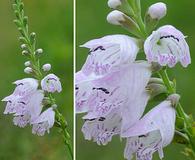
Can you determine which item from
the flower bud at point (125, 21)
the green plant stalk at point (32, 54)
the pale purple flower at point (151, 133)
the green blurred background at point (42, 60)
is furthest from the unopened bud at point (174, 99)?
the green blurred background at point (42, 60)

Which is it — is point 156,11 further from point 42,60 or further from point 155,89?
point 42,60

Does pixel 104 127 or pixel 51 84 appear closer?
pixel 104 127

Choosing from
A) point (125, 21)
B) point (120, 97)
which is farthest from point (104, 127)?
point (125, 21)

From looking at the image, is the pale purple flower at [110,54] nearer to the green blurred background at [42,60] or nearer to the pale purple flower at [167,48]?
Answer: the pale purple flower at [167,48]

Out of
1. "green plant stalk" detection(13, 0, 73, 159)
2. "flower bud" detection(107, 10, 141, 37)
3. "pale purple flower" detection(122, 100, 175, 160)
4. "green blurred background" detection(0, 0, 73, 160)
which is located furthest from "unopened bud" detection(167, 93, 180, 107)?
"green blurred background" detection(0, 0, 73, 160)

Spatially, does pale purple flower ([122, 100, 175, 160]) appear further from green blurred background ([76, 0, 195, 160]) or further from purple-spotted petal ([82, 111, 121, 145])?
green blurred background ([76, 0, 195, 160])
